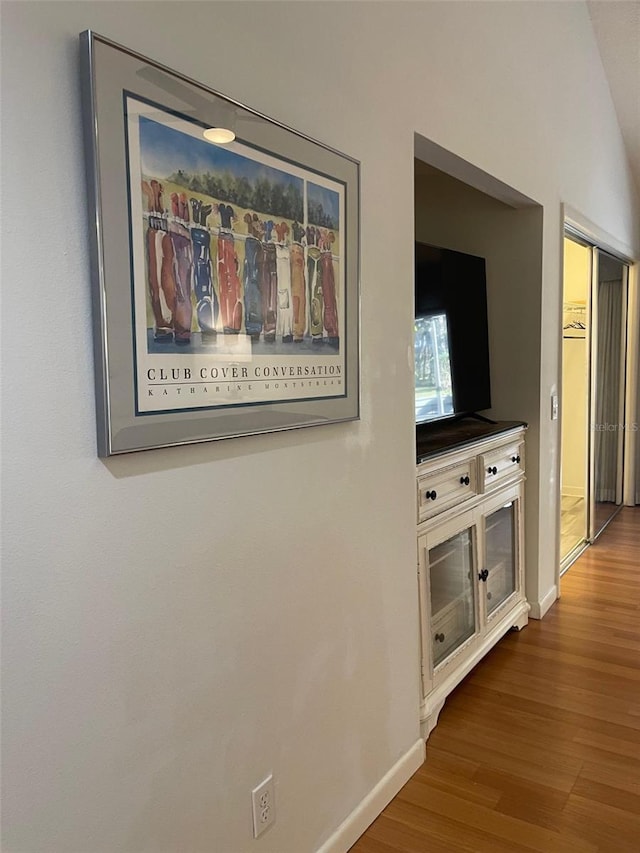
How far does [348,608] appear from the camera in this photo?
1.83 m

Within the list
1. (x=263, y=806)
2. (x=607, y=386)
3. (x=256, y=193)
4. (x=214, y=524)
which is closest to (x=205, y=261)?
(x=256, y=193)

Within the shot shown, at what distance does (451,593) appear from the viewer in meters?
2.58

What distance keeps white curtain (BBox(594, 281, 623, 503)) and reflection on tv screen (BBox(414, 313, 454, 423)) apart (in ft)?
7.13

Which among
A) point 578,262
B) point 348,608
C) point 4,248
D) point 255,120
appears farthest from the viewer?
point 578,262

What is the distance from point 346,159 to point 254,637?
1195 mm

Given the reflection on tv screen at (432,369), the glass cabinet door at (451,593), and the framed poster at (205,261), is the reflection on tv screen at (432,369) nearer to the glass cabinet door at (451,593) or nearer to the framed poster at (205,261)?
the glass cabinet door at (451,593)

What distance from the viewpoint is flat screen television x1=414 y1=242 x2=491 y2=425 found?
105 inches

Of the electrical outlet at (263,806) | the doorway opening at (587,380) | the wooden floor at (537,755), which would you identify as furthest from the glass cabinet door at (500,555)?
the electrical outlet at (263,806)

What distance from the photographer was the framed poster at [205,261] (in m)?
1.11

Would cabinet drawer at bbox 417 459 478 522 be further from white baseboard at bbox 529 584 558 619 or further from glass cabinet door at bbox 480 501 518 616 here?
white baseboard at bbox 529 584 558 619

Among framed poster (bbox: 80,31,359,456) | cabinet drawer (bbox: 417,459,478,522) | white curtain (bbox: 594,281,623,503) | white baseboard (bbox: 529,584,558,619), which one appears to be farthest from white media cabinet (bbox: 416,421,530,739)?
white curtain (bbox: 594,281,623,503)

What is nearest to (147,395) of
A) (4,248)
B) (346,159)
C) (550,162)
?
(4,248)

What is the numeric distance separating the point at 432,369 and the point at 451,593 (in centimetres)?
90

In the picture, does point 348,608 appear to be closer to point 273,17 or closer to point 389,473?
point 389,473
